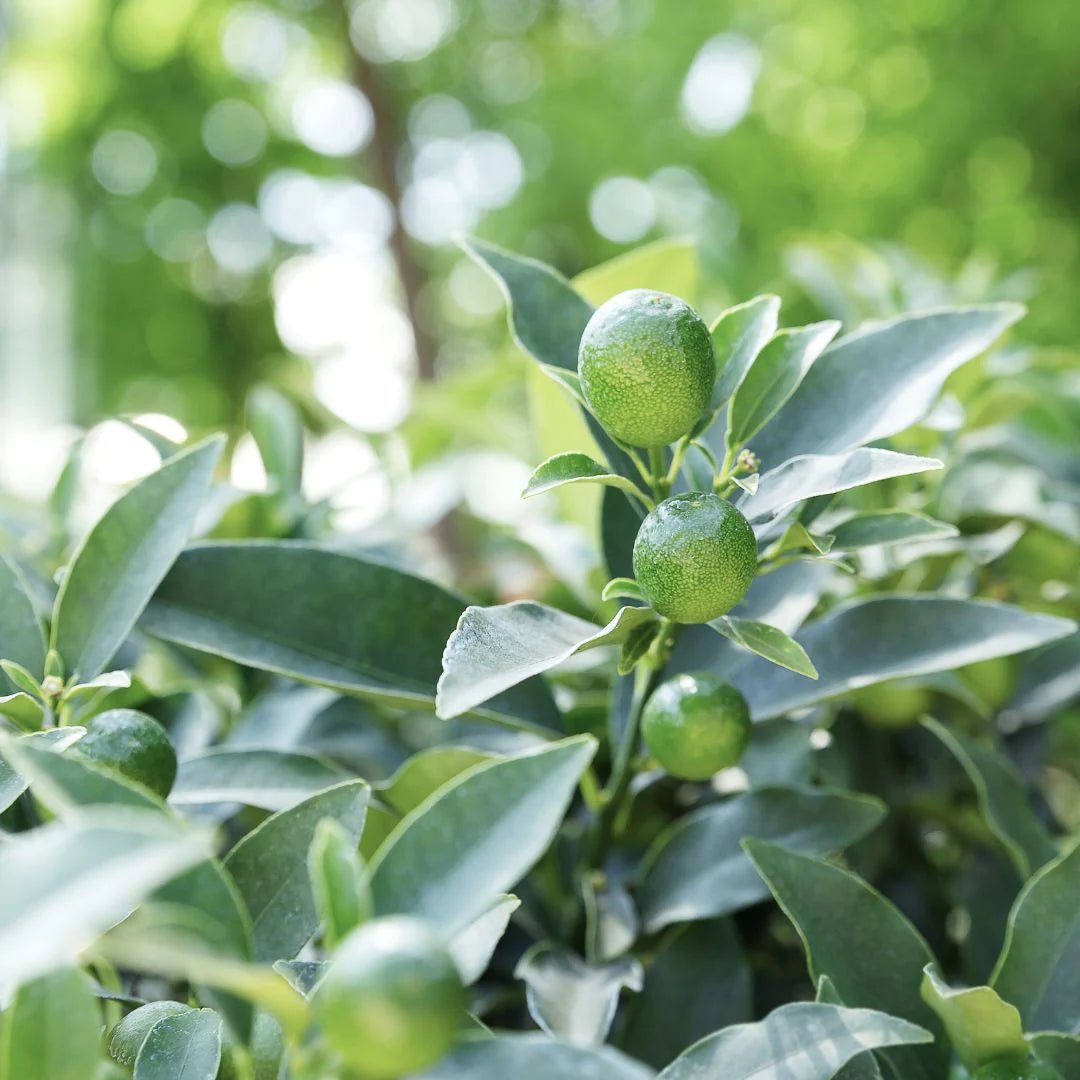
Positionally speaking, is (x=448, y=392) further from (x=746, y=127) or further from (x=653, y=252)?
(x=746, y=127)

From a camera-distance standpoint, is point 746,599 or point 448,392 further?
point 448,392

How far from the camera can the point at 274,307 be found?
5449 millimetres

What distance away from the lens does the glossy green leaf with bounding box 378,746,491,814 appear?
47cm

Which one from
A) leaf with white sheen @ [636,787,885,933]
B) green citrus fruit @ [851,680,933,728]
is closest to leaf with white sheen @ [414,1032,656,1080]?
leaf with white sheen @ [636,787,885,933]

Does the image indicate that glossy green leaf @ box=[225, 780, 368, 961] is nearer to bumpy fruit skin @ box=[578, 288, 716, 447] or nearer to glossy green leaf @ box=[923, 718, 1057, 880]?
bumpy fruit skin @ box=[578, 288, 716, 447]

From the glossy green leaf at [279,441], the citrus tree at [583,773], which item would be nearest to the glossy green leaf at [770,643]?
the citrus tree at [583,773]

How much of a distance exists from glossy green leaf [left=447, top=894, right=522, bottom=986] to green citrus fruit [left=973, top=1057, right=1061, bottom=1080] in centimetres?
20

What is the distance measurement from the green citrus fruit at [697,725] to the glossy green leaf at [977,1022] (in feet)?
0.34

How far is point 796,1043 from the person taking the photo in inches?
13.3

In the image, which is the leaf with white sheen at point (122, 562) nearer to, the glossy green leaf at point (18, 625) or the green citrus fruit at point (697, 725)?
the glossy green leaf at point (18, 625)

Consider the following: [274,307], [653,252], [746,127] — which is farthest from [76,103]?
[653,252]

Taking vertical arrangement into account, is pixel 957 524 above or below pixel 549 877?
above

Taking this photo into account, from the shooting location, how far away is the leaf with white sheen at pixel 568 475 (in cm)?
37

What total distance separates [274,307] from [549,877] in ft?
17.3
